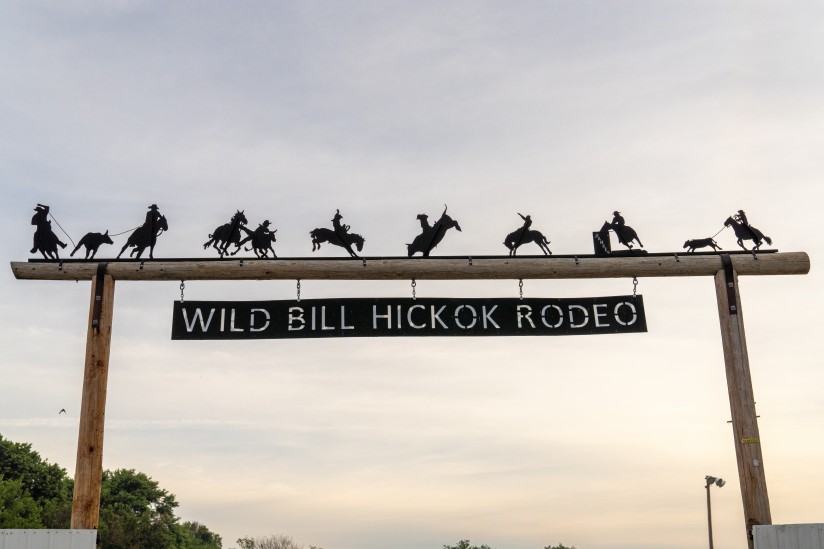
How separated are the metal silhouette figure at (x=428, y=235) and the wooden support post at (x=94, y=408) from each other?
378 cm

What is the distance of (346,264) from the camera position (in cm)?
1045

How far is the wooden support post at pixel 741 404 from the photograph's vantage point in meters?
9.56

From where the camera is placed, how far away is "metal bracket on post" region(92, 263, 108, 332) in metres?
10.0

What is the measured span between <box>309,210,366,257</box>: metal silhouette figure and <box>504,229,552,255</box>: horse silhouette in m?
1.89

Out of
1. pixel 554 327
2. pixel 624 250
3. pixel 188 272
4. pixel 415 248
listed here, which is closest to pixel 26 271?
pixel 188 272

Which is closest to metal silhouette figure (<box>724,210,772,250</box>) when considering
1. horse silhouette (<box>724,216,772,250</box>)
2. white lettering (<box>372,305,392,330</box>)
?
horse silhouette (<box>724,216,772,250</box>)

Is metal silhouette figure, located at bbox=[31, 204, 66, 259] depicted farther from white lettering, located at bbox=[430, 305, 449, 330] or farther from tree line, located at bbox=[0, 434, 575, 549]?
tree line, located at bbox=[0, 434, 575, 549]

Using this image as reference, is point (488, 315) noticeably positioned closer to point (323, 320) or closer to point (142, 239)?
point (323, 320)

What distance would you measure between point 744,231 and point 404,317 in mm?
4506

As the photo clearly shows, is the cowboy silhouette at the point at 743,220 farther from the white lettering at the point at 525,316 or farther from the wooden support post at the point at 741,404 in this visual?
the white lettering at the point at 525,316

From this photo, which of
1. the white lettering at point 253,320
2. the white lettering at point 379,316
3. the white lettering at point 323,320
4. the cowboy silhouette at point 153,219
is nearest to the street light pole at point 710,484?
the white lettering at point 379,316

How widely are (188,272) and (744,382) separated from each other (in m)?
6.91

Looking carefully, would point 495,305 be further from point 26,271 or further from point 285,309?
point 26,271

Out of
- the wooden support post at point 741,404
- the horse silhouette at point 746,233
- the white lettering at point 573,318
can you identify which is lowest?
the wooden support post at point 741,404
